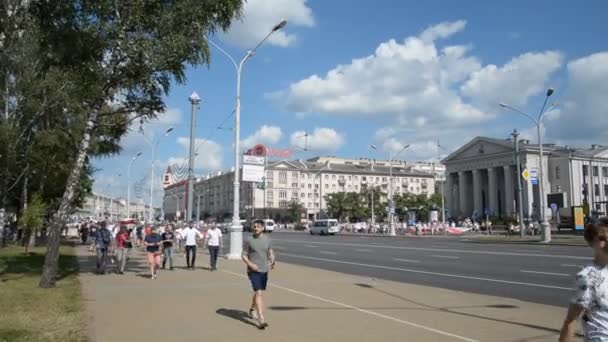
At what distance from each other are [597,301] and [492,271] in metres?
15.3

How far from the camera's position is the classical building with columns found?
11412 centimetres

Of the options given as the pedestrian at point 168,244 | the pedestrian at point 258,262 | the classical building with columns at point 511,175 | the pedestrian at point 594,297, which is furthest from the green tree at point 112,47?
the classical building with columns at point 511,175

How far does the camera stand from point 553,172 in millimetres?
120250

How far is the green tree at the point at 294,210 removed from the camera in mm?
133125

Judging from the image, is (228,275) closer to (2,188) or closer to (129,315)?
(129,315)

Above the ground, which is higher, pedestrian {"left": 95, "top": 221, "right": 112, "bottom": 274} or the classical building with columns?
the classical building with columns

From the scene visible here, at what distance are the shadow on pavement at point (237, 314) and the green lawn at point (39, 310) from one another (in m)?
2.29

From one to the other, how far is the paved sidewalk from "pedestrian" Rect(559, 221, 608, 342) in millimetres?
4082

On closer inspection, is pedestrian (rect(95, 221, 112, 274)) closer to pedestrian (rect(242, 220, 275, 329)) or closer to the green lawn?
the green lawn

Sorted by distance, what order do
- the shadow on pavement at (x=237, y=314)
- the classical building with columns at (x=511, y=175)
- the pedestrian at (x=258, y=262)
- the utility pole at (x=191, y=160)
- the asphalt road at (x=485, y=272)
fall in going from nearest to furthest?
the pedestrian at (x=258, y=262) < the shadow on pavement at (x=237, y=314) < the asphalt road at (x=485, y=272) < the utility pole at (x=191, y=160) < the classical building with columns at (x=511, y=175)

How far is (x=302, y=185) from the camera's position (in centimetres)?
14875

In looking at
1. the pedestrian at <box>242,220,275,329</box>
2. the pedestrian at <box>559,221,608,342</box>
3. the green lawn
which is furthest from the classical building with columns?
the pedestrian at <box>559,221,608,342</box>

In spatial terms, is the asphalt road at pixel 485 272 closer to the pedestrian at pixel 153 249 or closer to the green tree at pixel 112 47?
the pedestrian at pixel 153 249

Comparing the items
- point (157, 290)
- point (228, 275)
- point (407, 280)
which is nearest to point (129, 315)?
point (157, 290)
